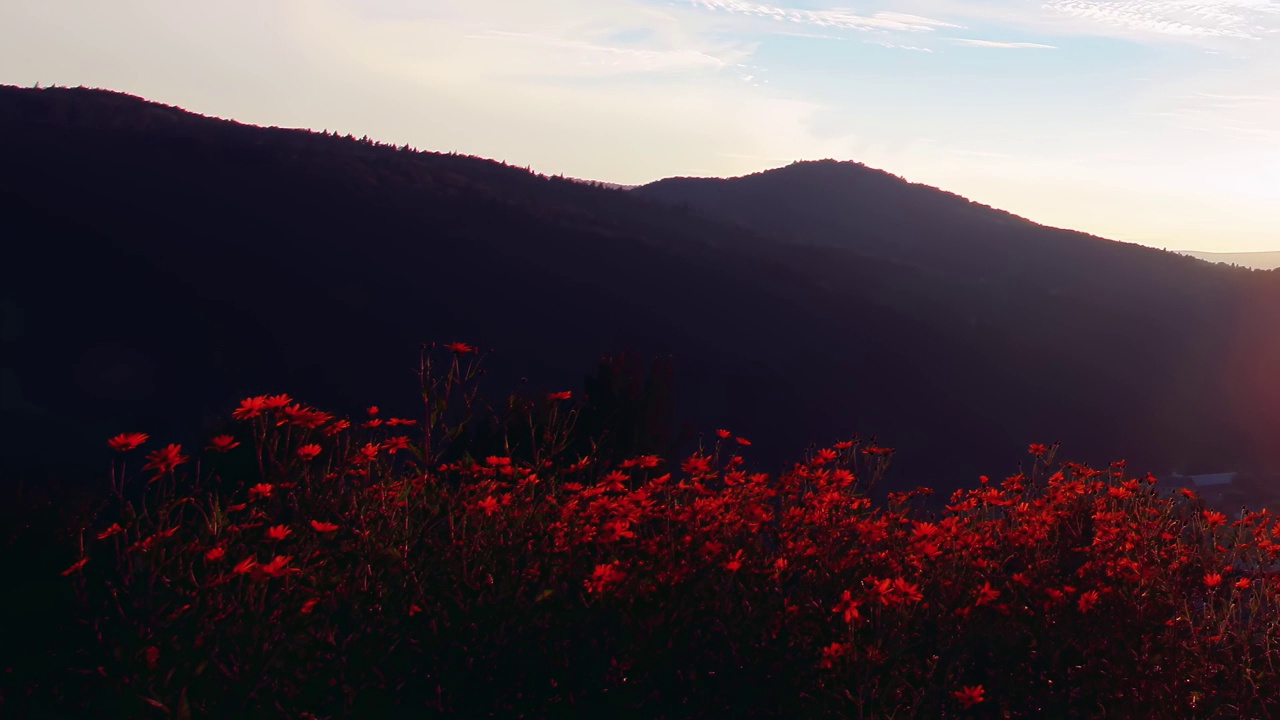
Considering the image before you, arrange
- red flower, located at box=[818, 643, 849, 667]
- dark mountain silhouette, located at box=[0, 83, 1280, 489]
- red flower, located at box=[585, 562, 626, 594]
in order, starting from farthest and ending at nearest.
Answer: dark mountain silhouette, located at box=[0, 83, 1280, 489] → red flower, located at box=[585, 562, 626, 594] → red flower, located at box=[818, 643, 849, 667]

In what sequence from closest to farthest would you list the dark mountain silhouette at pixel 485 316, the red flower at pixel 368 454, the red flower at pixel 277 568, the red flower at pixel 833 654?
the red flower at pixel 277 568 → the red flower at pixel 833 654 → the red flower at pixel 368 454 → the dark mountain silhouette at pixel 485 316

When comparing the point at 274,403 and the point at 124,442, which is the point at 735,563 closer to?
the point at 274,403

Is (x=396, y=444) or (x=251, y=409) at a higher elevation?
(x=251, y=409)

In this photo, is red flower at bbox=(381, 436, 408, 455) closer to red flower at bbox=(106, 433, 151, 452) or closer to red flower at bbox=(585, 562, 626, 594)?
red flower at bbox=(106, 433, 151, 452)

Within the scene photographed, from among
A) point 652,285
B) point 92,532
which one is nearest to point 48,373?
point 652,285

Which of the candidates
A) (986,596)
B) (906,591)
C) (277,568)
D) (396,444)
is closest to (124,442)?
(277,568)

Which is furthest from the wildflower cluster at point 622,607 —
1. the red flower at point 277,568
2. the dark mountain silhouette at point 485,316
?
the dark mountain silhouette at point 485,316

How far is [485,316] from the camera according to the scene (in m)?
32.0

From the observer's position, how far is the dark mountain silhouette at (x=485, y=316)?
2625cm

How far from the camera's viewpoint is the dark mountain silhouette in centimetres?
2625

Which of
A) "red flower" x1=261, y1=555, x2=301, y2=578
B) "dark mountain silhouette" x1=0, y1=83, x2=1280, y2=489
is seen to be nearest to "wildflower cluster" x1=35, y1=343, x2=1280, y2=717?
"red flower" x1=261, y1=555, x2=301, y2=578

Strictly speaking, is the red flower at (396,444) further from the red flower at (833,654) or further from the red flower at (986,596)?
the red flower at (986,596)

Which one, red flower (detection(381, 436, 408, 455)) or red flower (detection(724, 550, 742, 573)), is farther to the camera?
red flower (detection(381, 436, 408, 455))

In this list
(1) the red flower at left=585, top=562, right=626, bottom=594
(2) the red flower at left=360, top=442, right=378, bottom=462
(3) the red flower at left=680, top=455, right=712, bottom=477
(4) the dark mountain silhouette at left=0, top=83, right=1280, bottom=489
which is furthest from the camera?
(4) the dark mountain silhouette at left=0, top=83, right=1280, bottom=489
